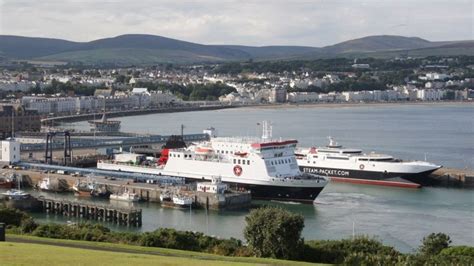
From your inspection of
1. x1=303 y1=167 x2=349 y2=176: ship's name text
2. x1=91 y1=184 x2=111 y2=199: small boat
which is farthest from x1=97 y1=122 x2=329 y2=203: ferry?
x1=303 y1=167 x2=349 y2=176: ship's name text

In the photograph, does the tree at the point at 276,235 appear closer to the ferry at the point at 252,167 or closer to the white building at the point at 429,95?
the ferry at the point at 252,167

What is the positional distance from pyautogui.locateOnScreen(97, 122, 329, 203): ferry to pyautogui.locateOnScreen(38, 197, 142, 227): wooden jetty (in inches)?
144

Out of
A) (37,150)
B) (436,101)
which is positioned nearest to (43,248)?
(37,150)

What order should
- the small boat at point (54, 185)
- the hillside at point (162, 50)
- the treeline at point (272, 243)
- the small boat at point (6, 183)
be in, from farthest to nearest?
the hillside at point (162, 50) < the small boat at point (6, 183) < the small boat at point (54, 185) < the treeline at point (272, 243)

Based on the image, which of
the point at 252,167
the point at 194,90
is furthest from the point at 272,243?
the point at 194,90

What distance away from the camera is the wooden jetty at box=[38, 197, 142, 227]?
50.0 feet

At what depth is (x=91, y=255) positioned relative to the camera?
7918 millimetres

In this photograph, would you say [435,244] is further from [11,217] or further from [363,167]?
[363,167]

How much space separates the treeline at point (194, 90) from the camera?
66500 millimetres

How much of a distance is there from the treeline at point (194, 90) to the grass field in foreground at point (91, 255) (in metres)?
56.5

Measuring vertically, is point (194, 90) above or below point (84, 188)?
above

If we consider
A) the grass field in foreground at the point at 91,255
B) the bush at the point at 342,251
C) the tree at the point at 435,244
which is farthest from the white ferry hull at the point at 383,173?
the grass field in foreground at the point at 91,255

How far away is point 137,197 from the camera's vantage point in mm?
17953

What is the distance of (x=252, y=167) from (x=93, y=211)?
416cm
